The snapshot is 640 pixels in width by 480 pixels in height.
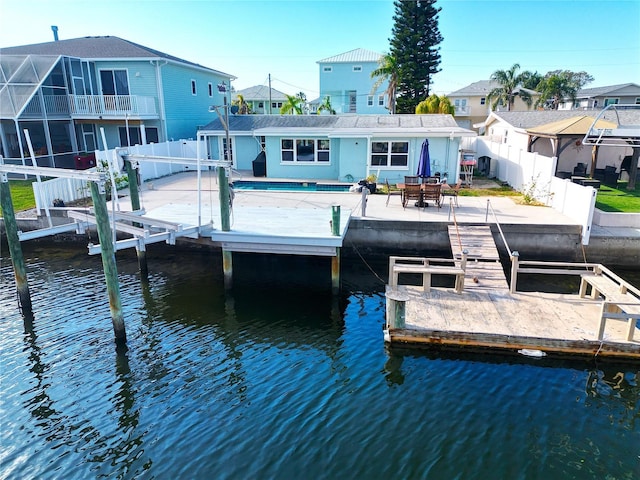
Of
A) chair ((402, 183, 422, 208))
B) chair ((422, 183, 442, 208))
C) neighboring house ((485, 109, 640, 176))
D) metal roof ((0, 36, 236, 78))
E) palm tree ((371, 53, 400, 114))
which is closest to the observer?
chair ((422, 183, 442, 208))

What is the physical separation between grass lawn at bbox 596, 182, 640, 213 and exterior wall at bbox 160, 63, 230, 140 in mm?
22589

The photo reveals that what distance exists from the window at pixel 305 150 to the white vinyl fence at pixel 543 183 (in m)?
8.78

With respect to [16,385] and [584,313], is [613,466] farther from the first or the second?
[16,385]

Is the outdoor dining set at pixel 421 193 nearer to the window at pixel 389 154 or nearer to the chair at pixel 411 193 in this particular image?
the chair at pixel 411 193

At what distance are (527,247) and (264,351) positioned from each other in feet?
29.7

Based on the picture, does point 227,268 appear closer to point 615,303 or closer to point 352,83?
point 615,303

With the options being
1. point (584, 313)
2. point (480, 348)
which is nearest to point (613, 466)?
point (480, 348)

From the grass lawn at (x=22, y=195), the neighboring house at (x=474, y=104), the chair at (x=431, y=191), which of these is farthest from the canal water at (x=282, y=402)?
the neighboring house at (x=474, y=104)

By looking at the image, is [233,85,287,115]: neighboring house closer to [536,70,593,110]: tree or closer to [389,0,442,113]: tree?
[389,0,442,113]: tree

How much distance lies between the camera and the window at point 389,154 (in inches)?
832

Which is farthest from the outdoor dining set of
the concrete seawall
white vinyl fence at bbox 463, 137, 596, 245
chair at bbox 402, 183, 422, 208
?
white vinyl fence at bbox 463, 137, 596, 245

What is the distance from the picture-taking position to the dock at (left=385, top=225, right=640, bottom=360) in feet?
29.0

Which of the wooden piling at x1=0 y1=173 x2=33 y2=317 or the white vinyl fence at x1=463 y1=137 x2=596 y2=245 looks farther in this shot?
the white vinyl fence at x1=463 y1=137 x2=596 y2=245

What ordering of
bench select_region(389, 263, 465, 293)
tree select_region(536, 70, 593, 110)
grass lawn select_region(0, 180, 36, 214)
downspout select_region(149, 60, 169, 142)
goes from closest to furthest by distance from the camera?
bench select_region(389, 263, 465, 293) < grass lawn select_region(0, 180, 36, 214) < downspout select_region(149, 60, 169, 142) < tree select_region(536, 70, 593, 110)
